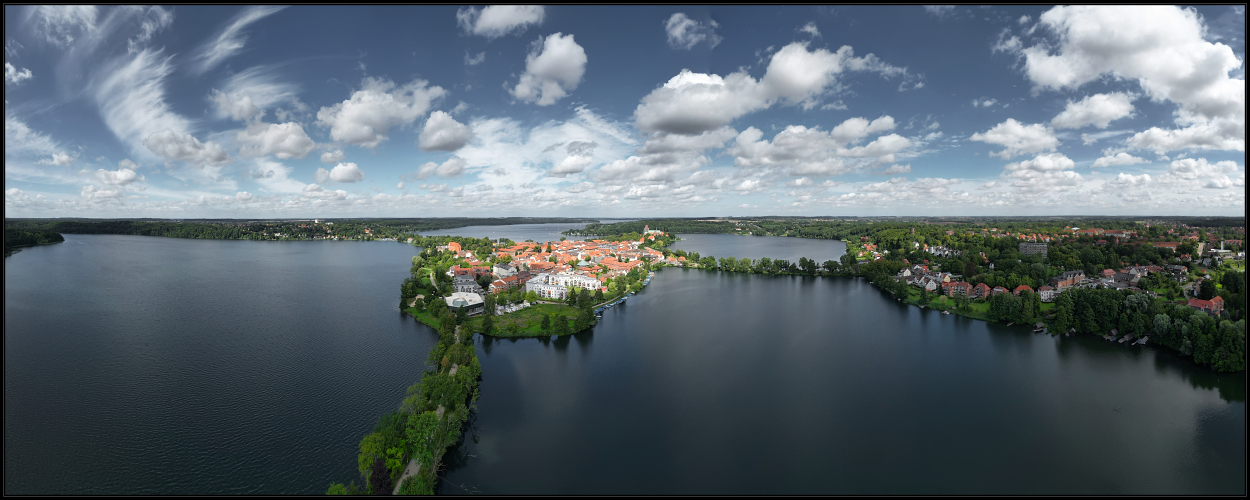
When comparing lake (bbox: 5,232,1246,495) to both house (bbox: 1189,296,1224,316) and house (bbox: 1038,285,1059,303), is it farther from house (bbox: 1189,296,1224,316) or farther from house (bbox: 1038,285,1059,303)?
house (bbox: 1038,285,1059,303)

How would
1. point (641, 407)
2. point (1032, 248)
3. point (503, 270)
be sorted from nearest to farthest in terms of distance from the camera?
point (641, 407) < point (503, 270) < point (1032, 248)

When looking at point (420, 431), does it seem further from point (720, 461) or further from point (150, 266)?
point (150, 266)

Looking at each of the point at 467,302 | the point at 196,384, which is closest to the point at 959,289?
the point at 467,302

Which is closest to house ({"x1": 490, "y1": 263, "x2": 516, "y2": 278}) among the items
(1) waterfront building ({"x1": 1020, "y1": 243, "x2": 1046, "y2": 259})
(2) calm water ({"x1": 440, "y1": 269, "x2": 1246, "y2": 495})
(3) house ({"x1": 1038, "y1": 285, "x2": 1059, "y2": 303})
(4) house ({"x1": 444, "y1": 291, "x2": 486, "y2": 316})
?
(4) house ({"x1": 444, "y1": 291, "x2": 486, "y2": 316})

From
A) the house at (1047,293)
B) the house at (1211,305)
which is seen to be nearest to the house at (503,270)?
the house at (1047,293)

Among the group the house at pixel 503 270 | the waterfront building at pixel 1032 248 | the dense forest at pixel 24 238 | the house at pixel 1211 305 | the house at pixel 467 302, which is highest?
the dense forest at pixel 24 238

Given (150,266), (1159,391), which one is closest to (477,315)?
(1159,391)

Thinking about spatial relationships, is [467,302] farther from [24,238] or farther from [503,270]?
[24,238]

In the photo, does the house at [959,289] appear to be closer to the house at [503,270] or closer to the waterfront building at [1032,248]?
the waterfront building at [1032,248]
